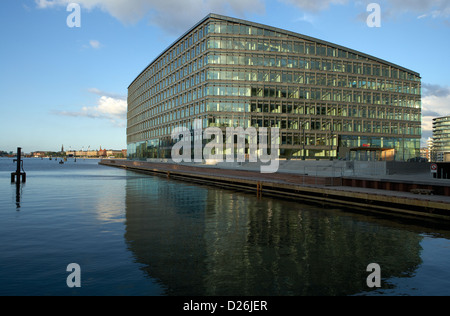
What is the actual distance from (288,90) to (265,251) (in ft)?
277

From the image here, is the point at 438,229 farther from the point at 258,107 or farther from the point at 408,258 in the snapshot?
the point at 258,107

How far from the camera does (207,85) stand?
294ft

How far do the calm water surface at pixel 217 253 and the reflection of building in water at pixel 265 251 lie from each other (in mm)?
40

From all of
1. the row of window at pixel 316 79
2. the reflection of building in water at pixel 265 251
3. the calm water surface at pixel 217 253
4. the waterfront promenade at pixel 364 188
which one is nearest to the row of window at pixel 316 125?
the row of window at pixel 316 79

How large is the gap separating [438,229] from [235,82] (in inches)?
2935

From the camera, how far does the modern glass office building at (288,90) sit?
294 ft

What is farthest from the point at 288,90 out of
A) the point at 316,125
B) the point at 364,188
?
the point at 364,188

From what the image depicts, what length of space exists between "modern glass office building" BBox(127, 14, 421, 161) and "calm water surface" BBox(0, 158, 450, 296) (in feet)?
199

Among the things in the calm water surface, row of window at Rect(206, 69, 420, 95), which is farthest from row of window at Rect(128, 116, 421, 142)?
the calm water surface

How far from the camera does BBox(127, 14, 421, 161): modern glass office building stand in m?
89.7

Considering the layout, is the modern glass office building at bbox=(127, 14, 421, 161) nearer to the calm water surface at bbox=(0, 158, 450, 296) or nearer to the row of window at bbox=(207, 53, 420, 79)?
the row of window at bbox=(207, 53, 420, 79)

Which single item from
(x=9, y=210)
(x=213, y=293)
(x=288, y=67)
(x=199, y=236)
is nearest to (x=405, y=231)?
(x=199, y=236)

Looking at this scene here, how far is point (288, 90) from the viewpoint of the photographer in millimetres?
94938
